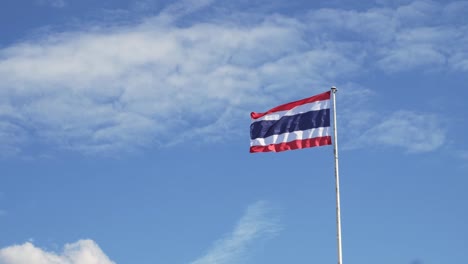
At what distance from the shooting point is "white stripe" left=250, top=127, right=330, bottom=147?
185 feet

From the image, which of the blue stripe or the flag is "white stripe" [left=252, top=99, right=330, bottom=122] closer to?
the flag

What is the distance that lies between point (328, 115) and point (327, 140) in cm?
169

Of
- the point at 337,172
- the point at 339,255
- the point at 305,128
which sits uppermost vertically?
the point at 305,128

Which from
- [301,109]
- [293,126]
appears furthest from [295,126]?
[301,109]

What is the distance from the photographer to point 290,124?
57875 millimetres

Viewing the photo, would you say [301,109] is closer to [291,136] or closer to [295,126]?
[295,126]

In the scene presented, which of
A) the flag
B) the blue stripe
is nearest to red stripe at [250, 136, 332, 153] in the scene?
the flag

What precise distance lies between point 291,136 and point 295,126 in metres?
0.71

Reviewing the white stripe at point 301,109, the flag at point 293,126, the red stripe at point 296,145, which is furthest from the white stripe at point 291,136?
the white stripe at point 301,109

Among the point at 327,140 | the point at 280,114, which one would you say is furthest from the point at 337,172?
the point at 280,114

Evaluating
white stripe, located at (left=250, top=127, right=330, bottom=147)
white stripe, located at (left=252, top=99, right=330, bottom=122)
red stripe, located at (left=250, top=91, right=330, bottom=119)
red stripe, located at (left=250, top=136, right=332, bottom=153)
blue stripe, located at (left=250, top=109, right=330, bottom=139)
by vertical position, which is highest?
red stripe, located at (left=250, top=91, right=330, bottom=119)

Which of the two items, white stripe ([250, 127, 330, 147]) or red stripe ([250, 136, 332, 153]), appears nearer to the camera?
red stripe ([250, 136, 332, 153])

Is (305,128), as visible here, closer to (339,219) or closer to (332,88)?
(332,88)

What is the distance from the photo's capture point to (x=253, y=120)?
59.6 m
